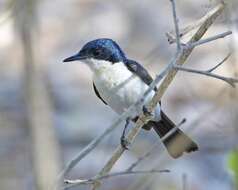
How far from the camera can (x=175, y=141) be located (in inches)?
179

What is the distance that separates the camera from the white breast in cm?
439

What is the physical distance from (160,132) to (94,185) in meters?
1.37

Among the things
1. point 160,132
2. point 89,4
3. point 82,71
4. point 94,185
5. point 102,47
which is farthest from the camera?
point 89,4

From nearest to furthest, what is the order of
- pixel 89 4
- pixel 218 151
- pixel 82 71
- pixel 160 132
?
pixel 160 132 → pixel 218 151 → pixel 82 71 → pixel 89 4

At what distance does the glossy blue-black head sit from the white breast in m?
0.03

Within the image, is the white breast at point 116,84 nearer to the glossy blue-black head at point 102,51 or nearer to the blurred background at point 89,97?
the glossy blue-black head at point 102,51

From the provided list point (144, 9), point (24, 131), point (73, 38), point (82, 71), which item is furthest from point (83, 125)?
point (144, 9)

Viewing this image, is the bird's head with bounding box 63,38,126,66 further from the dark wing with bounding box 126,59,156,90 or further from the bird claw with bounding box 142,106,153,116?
the bird claw with bounding box 142,106,153,116

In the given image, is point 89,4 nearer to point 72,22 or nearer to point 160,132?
point 72,22

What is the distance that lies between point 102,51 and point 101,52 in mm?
10

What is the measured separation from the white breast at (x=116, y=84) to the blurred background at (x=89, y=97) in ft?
1.36

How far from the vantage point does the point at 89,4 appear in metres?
12.5

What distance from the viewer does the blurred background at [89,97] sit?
12.9 feet

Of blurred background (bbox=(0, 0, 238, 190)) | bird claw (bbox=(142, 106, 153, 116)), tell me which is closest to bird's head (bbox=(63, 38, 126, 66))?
blurred background (bbox=(0, 0, 238, 190))
